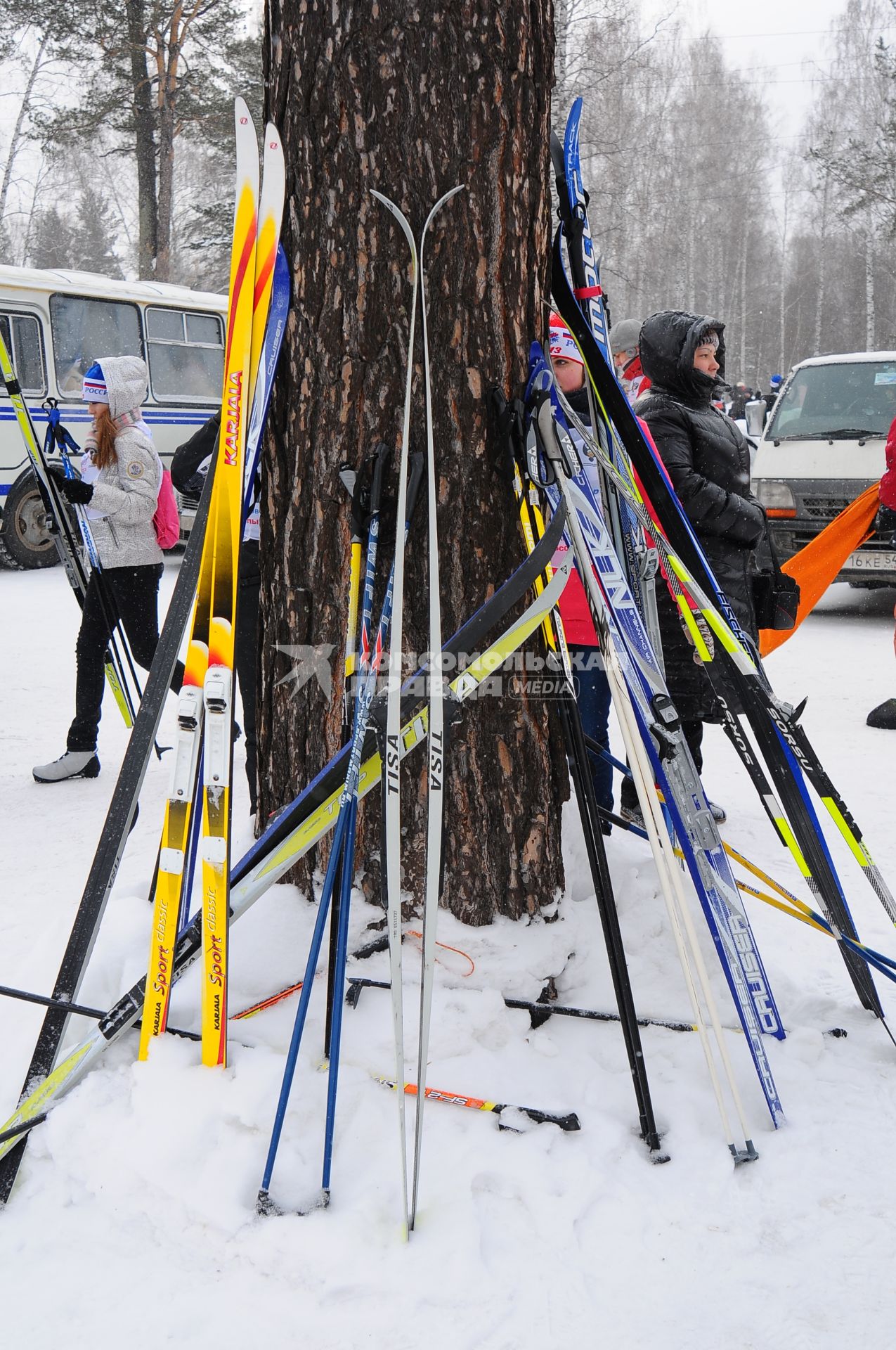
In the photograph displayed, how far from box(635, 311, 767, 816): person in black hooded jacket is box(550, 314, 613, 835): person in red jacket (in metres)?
0.22

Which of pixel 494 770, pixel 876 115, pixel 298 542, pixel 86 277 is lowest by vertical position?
pixel 494 770

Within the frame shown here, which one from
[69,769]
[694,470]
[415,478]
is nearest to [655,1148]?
[415,478]

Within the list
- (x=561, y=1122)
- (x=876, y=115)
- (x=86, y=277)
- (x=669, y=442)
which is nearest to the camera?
(x=561, y=1122)

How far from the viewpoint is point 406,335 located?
208 centimetres

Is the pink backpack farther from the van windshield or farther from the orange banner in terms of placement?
the van windshield

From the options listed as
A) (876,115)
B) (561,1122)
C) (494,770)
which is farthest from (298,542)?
(876,115)

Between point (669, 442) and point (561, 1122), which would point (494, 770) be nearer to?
point (561, 1122)

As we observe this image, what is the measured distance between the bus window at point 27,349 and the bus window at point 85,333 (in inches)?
6.3

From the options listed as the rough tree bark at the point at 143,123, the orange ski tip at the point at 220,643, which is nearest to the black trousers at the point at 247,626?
the orange ski tip at the point at 220,643

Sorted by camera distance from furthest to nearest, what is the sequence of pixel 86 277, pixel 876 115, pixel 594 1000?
1. pixel 876 115
2. pixel 86 277
3. pixel 594 1000

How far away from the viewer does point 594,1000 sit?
2.15 metres

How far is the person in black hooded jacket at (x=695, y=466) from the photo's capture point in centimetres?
300

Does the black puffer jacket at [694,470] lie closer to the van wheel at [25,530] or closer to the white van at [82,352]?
the white van at [82,352]

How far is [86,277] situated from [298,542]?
8882 mm
